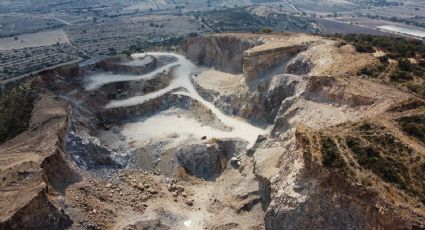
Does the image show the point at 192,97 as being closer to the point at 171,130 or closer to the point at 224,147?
the point at 171,130

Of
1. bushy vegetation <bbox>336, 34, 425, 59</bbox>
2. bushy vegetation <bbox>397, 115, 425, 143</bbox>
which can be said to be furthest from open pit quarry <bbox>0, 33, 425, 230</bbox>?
bushy vegetation <bbox>336, 34, 425, 59</bbox>

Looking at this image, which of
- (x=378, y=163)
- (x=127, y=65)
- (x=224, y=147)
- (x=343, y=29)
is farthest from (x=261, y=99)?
(x=343, y=29)

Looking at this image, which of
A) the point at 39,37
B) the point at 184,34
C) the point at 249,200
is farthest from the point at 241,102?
the point at 39,37

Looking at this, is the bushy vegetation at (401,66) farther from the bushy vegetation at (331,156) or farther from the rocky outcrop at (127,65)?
the rocky outcrop at (127,65)

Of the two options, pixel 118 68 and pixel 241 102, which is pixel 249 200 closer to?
pixel 241 102

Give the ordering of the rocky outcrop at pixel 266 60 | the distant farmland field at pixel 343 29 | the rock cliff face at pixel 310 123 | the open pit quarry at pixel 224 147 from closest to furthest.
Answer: the rock cliff face at pixel 310 123
the open pit quarry at pixel 224 147
the rocky outcrop at pixel 266 60
the distant farmland field at pixel 343 29

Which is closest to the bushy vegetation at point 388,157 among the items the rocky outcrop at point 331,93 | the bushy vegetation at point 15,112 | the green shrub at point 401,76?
the rocky outcrop at point 331,93
